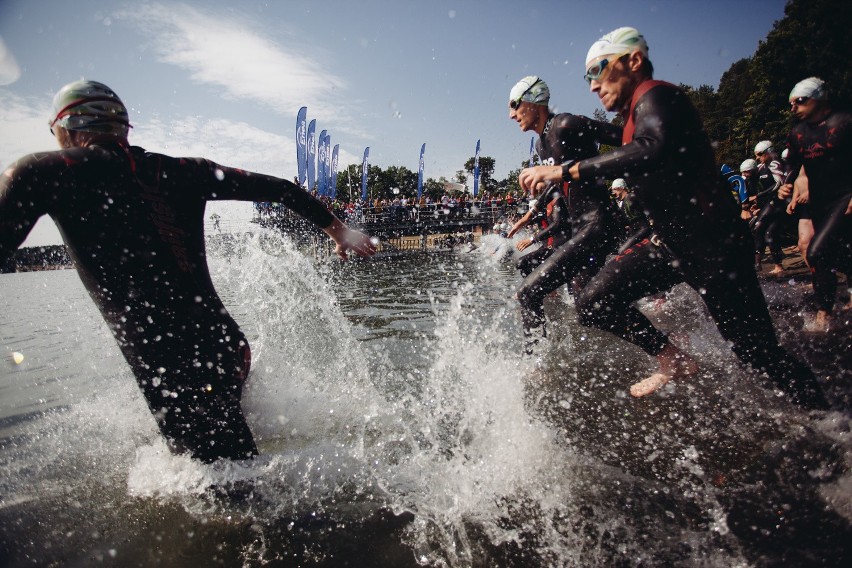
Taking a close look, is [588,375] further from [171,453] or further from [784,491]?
[171,453]

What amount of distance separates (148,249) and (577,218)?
9.32 feet

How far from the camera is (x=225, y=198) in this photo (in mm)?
1919

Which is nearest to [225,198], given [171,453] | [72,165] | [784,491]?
[72,165]

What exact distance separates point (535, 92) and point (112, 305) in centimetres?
324

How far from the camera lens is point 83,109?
1686mm

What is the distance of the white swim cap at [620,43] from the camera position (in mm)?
2260

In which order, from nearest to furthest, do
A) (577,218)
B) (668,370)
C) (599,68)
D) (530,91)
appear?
(599,68) < (668,370) < (577,218) < (530,91)

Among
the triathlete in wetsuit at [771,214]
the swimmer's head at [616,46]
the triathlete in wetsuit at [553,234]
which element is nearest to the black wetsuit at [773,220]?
the triathlete in wetsuit at [771,214]

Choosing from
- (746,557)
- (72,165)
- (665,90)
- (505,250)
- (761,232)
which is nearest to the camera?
(746,557)

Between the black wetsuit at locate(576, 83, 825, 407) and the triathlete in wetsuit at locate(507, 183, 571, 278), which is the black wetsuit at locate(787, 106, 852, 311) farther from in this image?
the black wetsuit at locate(576, 83, 825, 407)

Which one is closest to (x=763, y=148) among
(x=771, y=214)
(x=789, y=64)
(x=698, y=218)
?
(x=771, y=214)

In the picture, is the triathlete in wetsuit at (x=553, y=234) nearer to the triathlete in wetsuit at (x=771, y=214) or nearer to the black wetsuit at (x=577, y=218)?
the black wetsuit at (x=577, y=218)

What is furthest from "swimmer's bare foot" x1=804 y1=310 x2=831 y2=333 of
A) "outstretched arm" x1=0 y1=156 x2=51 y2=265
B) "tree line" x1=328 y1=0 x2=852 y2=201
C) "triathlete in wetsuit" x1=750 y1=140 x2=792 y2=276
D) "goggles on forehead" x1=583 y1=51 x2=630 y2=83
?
"tree line" x1=328 y1=0 x2=852 y2=201

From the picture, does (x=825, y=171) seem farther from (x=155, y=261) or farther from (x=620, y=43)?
(x=155, y=261)
